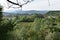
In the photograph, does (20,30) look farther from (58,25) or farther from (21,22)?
(58,25)

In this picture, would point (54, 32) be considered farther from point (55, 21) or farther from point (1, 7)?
point (1, 7)

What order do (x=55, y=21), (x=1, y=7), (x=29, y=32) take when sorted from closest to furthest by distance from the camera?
(x=1, y=7) < (x=29, y=32) < (x=55, y=21)

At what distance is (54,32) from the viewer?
10.2ft

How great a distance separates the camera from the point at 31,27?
307cm

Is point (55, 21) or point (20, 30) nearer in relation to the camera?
point (20, 30)

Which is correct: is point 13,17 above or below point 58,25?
above

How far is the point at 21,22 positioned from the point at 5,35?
0.42 metres

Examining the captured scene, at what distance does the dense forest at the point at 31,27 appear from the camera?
283 cm

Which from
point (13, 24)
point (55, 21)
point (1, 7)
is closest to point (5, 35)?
point (13, 24)

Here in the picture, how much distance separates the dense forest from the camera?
2.83 m

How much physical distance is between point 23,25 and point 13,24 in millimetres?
174

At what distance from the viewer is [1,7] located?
8.88 ft

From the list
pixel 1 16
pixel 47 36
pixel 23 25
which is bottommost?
pixel 47 36

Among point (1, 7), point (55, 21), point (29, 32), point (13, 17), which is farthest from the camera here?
point (55, 21)
